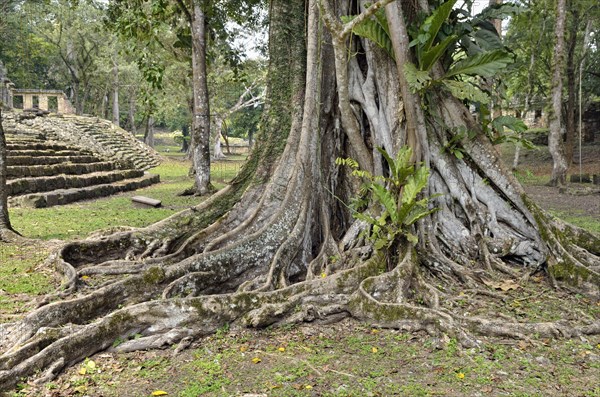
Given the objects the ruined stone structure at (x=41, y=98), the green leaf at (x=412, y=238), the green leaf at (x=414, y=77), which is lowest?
the green leaf at (x=412, y=238)

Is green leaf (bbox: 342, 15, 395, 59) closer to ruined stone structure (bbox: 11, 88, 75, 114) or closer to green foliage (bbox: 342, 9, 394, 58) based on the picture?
green foliage (bbox: 342, 9, 394, 58)

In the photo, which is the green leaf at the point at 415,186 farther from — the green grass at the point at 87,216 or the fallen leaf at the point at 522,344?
the green grass at the point at 87,216

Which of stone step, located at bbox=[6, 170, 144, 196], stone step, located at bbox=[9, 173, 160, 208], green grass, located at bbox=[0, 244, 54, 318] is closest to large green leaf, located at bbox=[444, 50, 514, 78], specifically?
green grass, located at bbox=[0, 244, 54, 318]

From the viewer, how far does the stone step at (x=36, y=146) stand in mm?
15502

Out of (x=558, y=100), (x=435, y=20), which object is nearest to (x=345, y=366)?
(x=435, y=20)

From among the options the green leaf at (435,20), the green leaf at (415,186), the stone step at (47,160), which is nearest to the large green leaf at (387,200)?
the green leaf at (415,186)

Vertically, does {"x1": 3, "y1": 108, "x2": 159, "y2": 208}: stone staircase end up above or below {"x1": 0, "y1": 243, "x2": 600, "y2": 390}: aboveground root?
above

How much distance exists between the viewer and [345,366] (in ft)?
11.9

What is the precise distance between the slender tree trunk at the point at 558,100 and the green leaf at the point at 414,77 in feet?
36.3

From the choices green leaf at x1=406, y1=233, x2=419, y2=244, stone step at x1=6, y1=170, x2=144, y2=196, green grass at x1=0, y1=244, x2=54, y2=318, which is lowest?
green grass at x1=0, y1=244, x2=54, y2=318

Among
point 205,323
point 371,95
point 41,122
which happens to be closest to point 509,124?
point 371,95

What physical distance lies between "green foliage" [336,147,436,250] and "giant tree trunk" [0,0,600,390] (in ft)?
0.67

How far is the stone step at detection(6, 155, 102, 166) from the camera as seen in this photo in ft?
45.8

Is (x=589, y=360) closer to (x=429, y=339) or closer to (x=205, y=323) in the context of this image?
(x=429, y=339)
